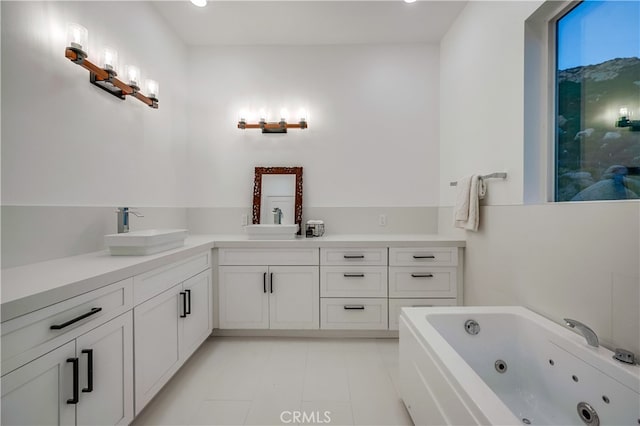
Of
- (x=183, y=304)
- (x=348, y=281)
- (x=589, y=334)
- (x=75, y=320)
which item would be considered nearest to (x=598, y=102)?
(x=589, y=334)

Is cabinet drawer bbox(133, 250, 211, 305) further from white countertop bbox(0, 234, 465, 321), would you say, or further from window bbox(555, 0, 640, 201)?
window bbox(555, 0, 640, 201)

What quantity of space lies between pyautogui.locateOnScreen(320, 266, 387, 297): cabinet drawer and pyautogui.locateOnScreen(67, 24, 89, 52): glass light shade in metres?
2.10

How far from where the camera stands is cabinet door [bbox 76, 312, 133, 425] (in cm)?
107

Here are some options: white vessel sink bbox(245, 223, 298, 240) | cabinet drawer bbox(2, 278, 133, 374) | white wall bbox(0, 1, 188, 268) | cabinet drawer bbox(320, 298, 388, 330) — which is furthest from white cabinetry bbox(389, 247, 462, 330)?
white wall bbox(0, 1, 188, 268)

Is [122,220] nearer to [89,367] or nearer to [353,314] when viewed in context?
[89,367]

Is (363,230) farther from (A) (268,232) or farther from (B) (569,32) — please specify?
(B) (569,32)

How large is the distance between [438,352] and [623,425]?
615mm

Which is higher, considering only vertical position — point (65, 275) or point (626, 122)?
point (626, 122)

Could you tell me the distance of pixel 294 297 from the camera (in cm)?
234

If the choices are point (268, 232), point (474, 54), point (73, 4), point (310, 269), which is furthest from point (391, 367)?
point (73, 4)

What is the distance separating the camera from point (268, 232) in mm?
2436

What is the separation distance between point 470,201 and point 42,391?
95.2 inches

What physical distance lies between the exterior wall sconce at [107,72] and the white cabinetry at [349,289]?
1.85 meters

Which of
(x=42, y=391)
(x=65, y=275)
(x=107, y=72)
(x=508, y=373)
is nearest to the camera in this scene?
(x=42, y=391)
